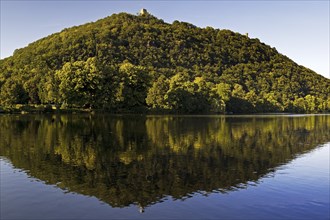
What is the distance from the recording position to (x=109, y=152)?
40969 millimetres

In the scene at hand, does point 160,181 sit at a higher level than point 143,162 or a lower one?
lower

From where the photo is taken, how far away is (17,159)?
35625 millimetres

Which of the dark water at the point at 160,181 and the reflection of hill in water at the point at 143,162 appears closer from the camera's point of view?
the dark water at the point at 160,181

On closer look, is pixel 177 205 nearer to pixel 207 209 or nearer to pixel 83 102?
pixel 207 209

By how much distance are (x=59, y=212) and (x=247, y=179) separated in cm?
1542

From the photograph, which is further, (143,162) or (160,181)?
(143,162)

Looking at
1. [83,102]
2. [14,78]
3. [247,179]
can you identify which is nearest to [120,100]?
[83,102]

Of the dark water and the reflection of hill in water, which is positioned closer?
the dark water

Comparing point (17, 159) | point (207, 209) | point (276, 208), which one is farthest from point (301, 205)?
point (17, 159)

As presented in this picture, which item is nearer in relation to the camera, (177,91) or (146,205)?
(146,205)

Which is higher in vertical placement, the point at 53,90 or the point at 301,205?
the point at 53,90

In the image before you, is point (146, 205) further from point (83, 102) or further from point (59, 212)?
point (83, 102)

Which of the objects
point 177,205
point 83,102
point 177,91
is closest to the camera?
point 177,205

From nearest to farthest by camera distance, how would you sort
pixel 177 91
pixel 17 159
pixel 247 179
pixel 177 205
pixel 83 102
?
pixel 177 205 → pixel 247 179 → pixel 17 159 → pixel 83 102 → pixel 177 91
